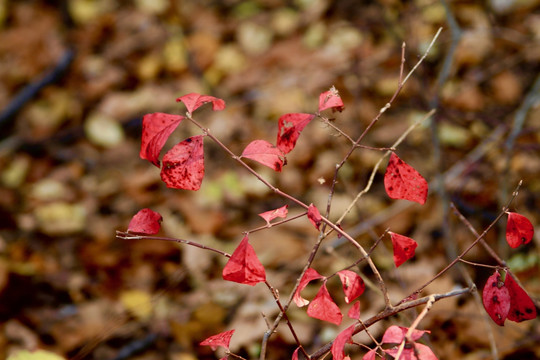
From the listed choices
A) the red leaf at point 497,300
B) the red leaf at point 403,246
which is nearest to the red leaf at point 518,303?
the red leaf at point 497,300

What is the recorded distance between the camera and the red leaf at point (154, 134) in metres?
0.52

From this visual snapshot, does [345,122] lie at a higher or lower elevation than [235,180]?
higher

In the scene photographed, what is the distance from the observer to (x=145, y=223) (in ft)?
1.83

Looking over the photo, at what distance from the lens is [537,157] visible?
4.02ft

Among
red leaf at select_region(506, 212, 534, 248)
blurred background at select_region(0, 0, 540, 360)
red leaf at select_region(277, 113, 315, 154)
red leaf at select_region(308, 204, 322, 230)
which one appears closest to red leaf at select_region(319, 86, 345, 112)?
red leaf at select_region(277, 113, 315, 154)

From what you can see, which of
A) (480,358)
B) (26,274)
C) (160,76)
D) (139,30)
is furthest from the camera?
(139,30)

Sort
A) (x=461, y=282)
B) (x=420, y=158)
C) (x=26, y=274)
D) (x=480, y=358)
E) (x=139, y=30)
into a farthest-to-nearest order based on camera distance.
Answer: (x=139, y=30) → (x=420, y=158) → (x=26, y=274) → (x=461, y=282) → (x=480, y=358)

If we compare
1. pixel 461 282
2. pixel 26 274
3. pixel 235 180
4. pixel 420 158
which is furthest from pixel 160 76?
pixel 461 282

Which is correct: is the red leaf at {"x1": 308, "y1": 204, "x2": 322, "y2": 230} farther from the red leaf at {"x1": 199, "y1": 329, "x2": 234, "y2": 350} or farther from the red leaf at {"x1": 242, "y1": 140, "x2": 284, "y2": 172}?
the red leaf at {"x1": 199, "y1": 329, "x2": 234, "y2": 350}

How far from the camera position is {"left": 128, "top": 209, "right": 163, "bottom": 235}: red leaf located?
553 millimetres

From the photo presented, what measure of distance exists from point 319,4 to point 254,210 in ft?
3.59

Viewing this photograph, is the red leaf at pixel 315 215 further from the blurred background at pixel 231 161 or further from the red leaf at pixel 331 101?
the blurred background at pixel 231 161

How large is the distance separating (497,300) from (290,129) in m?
0.33

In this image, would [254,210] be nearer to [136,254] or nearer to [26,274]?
[136,254]
